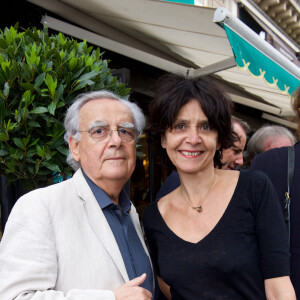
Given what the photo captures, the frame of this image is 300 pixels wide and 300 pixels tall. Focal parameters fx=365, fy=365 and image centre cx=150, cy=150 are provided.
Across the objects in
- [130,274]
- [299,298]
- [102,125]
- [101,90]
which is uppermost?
[101,90]

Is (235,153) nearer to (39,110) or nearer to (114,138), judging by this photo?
(114,138)

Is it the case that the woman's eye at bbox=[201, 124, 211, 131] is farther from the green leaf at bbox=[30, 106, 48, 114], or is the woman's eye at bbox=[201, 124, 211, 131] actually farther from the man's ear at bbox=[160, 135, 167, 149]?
the green leaf at bbox=[30, 106, 48, 114]

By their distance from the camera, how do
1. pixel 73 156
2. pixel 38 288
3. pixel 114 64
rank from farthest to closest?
pixel 114 64 < pixel 73 156 < pixel 38 288

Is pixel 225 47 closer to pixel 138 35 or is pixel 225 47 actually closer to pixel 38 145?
pixel 138 35

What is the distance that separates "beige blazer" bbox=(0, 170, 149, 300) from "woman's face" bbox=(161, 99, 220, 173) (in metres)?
0.50

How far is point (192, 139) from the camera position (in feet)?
5.95

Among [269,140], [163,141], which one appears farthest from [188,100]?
[269,140]

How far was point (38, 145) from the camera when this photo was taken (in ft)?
6.29

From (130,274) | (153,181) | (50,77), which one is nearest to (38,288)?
(130,274)

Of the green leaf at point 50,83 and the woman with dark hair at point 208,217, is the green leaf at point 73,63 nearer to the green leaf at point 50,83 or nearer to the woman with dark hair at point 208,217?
the green leaf at point 50,83

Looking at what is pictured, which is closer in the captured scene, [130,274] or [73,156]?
[130,274]

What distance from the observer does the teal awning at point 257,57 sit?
129 inches

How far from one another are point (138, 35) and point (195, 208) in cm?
324

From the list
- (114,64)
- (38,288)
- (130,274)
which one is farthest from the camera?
(114,64)
